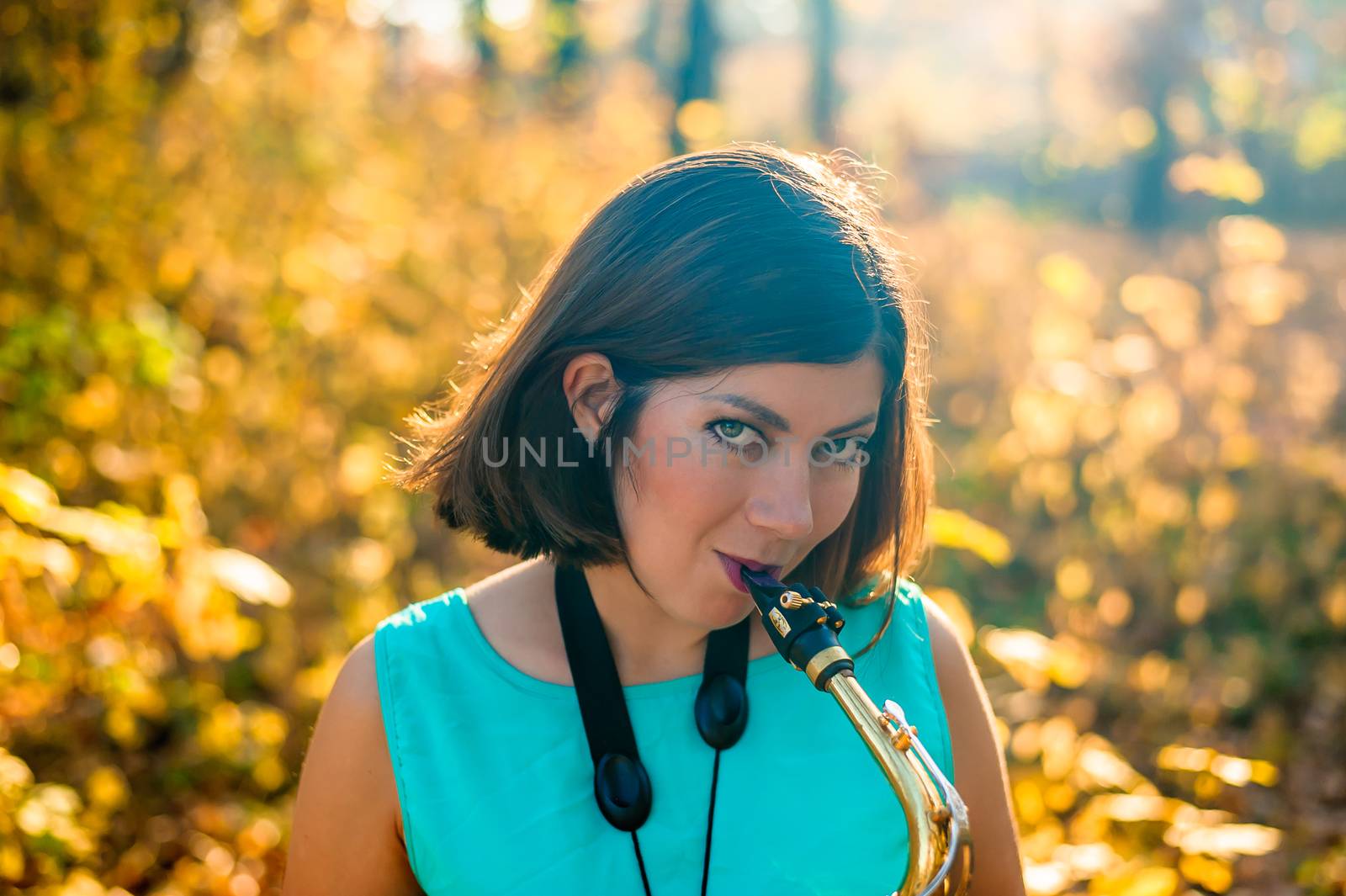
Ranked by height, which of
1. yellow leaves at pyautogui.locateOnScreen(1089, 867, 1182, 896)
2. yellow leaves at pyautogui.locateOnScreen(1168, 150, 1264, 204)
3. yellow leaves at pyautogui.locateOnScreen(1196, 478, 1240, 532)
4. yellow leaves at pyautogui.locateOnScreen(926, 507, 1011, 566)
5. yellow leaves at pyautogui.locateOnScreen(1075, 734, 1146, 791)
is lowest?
yellow leaves at pyautogui.locateOnScreen(1196, 478, 1240, 532)

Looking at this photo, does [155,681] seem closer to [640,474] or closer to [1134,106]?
[640,474]

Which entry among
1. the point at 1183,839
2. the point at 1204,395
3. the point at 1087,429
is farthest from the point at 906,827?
the point at 1204,395

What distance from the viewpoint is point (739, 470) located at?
1.55 m

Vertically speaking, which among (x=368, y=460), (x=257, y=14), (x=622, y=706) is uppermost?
(x=257, y=14)

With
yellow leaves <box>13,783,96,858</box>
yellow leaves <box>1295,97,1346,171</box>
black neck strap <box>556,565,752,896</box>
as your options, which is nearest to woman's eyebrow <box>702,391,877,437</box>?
black neck strap <box>556,565,752,896</box>

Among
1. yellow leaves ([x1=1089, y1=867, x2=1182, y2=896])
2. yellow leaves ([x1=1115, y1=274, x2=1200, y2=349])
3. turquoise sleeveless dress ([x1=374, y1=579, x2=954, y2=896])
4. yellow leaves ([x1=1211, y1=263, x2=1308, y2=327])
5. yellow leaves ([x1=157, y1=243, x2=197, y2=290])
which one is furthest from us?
yellow leaves ([x1=1115, y1=274, x2=1200, y2=349])

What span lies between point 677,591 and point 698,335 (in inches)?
15.3

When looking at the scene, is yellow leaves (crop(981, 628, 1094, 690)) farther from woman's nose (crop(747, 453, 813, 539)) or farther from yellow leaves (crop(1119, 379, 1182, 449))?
yellow leaves (crop(1119, 379, 1182, 449))

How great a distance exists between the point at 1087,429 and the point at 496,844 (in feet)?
14.8

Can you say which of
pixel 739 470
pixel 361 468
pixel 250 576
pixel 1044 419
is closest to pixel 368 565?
pixel 361 468

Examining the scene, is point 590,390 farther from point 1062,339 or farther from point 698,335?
point 1062,339

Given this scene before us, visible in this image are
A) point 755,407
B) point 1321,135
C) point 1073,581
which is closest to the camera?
point 755,407

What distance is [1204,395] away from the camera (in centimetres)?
685

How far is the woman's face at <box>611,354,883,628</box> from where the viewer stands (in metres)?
1.54
